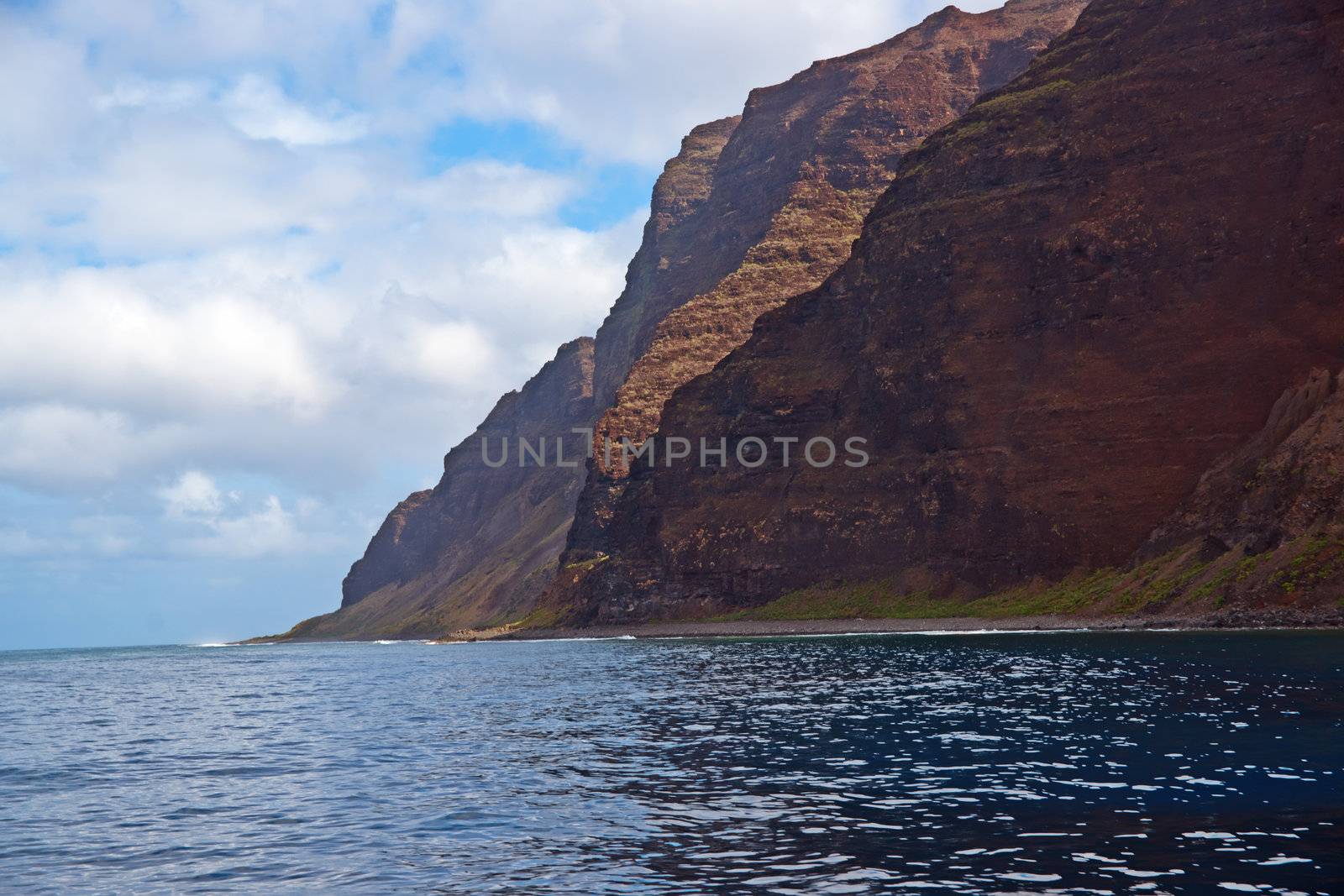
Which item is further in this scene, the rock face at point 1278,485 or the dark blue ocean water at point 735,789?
the rock face at point 1278,485

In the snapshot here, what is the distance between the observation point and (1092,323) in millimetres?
151625

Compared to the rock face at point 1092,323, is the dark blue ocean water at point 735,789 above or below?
below

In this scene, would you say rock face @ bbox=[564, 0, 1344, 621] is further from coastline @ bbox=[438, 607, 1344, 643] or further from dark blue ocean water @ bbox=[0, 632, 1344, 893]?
dark blue ocean water @ bbox=[0, 632, 1344, 893]

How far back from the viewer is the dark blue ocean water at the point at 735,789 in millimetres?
23625

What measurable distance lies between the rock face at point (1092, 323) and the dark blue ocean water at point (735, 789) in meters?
69.6

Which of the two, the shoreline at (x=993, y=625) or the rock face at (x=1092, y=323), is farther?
the rock face at (x=1092, y=323)

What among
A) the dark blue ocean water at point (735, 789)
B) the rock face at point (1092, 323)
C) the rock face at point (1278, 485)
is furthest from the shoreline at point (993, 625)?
the dark blue ocean water at point (735, 789)

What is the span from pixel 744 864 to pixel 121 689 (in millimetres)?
98641

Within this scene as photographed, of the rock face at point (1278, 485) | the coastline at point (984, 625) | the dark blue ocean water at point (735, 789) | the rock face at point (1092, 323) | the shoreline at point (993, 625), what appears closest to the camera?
the dark blue ocean water at point (735, 789)

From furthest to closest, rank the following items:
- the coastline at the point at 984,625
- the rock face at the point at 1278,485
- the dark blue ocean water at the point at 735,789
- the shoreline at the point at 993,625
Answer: the rock face at the point at 1278,485 < the coastline at the point at 984,625 < the shoreline at the point at 993,625 < the dark blue ocean water at the point at 735,789

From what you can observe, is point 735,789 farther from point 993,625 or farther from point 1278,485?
point 993,625

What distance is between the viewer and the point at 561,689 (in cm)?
7919

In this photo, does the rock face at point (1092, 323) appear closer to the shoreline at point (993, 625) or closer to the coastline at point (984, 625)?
the shoreline at point (993, 625)

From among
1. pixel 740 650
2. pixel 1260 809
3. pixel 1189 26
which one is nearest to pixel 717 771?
pixel 1260 809
